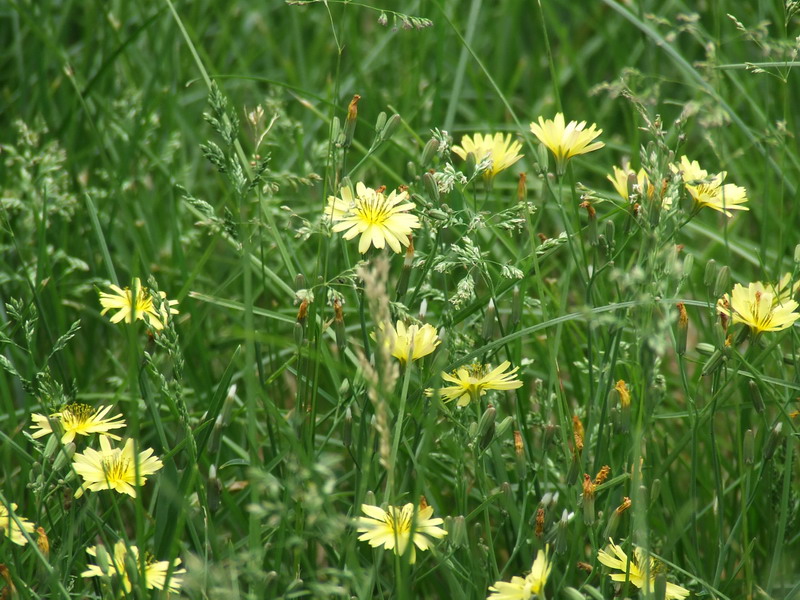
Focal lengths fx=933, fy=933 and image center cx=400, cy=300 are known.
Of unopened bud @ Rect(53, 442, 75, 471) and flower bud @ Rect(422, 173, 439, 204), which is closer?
unopened bud @ Rect(53, 442, 75, 471)

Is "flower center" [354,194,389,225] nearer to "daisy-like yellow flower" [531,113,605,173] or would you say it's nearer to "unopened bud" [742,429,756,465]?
"daisy-like yellow flower" [531,113,605,173]

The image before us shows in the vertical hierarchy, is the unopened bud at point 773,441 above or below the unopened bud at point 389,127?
below

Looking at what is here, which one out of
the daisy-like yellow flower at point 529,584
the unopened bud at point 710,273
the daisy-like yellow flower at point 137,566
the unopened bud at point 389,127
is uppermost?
the unopened bud at point 389,127

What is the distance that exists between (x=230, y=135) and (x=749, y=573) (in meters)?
1.03

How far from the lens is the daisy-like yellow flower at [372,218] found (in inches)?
56.0

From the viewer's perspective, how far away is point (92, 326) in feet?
7.50

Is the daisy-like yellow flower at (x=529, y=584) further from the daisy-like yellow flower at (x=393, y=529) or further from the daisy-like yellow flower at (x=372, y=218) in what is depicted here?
the daisy-like yellow flower at (x=372, y=218)

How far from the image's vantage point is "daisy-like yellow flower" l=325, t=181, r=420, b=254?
1.42m

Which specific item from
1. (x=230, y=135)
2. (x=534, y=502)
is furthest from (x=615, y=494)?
(x=230, y=135)

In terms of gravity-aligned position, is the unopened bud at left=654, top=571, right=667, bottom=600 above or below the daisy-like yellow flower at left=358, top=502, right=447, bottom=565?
below

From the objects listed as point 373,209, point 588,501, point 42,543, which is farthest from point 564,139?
point 42,543

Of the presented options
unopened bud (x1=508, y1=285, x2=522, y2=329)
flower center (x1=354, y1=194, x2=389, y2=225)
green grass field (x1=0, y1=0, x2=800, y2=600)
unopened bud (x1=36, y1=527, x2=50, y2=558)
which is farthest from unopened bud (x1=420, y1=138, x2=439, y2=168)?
unopened bud (x1=36, y1=527, x2=50, y2=558)

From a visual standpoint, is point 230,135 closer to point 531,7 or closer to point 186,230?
point 186,230

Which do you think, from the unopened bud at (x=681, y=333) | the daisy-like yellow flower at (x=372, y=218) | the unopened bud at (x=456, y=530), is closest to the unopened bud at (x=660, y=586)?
the unopened bud at (x=456, y=530)
